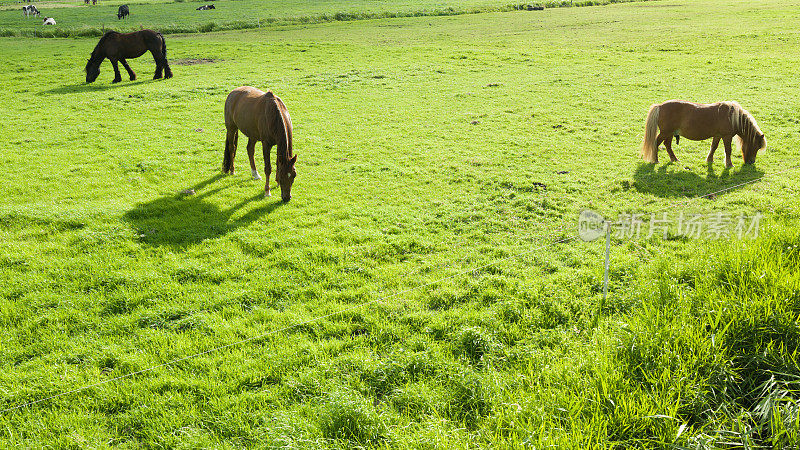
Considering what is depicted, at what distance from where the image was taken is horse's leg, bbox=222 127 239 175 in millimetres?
10602

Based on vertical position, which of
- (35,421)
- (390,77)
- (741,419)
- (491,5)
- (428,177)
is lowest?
(35,421)

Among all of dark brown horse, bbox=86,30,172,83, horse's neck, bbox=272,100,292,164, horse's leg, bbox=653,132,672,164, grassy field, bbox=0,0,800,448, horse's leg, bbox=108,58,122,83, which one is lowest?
grassy field, bbox=0,0,800,448

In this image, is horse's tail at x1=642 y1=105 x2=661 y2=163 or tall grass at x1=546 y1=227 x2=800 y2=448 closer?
tall grass at x1=546 y1=227 x2=800 y2=448

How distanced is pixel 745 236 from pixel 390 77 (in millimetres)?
18109

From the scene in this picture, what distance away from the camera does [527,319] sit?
566cm

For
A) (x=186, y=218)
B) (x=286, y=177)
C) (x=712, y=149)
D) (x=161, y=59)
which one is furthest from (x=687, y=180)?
(x=161, y=59)

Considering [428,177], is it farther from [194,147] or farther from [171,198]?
[194,147]

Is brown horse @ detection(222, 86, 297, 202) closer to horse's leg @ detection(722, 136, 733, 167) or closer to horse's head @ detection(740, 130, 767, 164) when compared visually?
horse's leg @ detection(722, 136, 733, 167)

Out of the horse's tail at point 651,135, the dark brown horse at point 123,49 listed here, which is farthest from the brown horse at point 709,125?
the dark brown horse at point 123,49

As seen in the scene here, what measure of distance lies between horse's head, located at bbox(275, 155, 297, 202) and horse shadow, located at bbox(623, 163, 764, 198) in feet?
22.5

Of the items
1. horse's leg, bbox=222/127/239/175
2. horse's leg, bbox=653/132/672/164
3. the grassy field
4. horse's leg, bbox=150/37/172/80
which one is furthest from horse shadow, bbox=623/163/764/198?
horse's leg, bbox=150/37/172/80

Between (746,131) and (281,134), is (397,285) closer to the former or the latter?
(281,134)

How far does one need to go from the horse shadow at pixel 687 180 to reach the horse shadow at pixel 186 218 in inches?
293

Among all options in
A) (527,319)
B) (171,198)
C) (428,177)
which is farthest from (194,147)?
(527,319)
